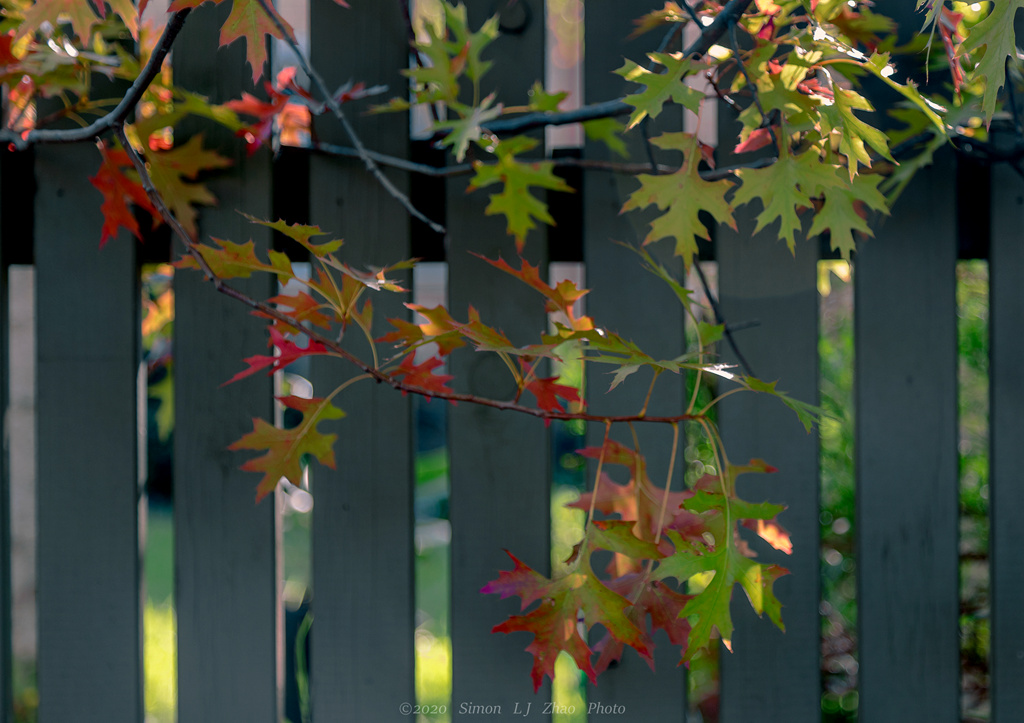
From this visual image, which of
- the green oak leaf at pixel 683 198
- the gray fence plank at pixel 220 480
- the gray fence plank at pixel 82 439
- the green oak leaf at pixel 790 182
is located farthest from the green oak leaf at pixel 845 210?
the gray fence plank at pixel 82 439

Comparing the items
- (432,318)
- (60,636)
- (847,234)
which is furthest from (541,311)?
(60,636)

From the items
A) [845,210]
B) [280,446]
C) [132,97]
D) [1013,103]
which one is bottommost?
[280,446]

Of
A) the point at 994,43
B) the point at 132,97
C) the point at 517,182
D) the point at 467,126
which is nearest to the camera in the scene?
the point at 994,43

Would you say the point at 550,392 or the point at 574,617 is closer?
the point at 574,617

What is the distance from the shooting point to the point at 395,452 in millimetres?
1363

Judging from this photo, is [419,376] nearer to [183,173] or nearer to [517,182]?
[517,182]

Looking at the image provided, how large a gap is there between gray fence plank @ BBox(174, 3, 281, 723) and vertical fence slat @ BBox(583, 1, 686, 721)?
67cm

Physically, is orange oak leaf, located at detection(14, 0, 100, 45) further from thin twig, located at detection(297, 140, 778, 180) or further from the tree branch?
the tree branch

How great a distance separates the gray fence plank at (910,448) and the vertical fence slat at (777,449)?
4.6 inches

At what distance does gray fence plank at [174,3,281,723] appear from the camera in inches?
53.3

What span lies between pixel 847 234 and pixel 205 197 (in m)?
1.17

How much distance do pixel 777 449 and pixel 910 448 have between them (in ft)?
0.92

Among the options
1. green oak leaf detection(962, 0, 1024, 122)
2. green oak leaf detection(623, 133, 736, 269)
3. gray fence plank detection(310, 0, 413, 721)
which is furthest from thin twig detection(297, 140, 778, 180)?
green oak leaf detection(962, 0, 1024, 122)

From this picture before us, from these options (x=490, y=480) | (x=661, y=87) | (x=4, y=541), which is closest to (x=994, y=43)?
(x=661, y=87)
